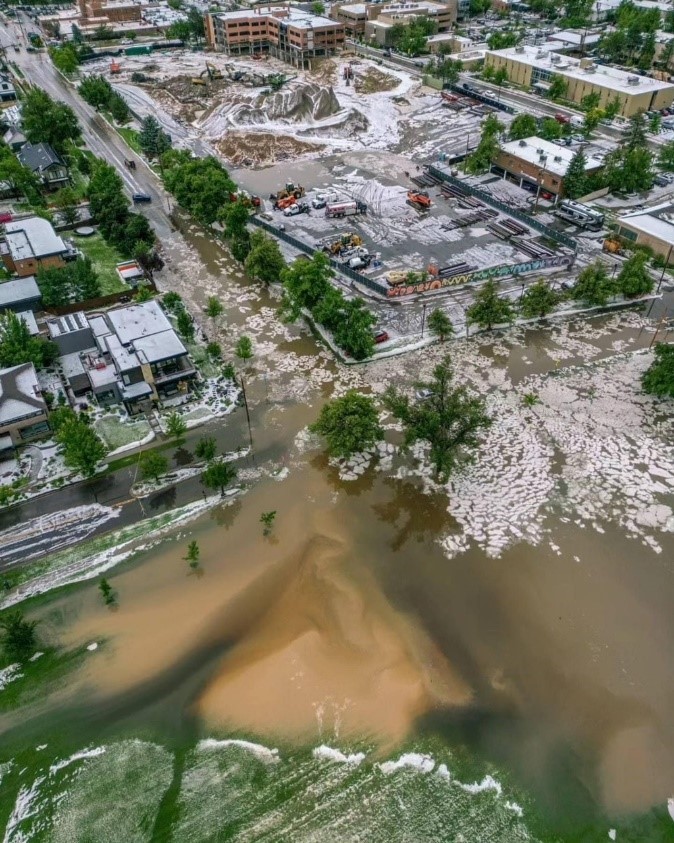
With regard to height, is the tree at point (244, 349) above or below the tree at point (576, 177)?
below

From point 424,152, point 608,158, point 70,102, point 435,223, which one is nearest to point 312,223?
point 435,223

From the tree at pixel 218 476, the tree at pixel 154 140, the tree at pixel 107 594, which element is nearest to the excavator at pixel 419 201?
the tree at pixel 154 140

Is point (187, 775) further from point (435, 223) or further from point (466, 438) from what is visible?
point (435, 223)

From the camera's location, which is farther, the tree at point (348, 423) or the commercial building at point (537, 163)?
the commercial building at point (537, 163)

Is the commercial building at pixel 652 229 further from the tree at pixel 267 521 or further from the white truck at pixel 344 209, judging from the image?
the tree at pixel 267 521

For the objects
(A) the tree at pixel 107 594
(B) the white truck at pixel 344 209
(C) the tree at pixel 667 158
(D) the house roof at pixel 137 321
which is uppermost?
(C) the tree at pixel 667 158

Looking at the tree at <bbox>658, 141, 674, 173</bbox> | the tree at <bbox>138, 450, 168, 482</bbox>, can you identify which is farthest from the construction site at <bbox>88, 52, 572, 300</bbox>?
the tree at <bbox>138, 450, 168, 482</bbox>

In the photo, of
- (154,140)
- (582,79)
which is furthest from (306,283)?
(582,79)
